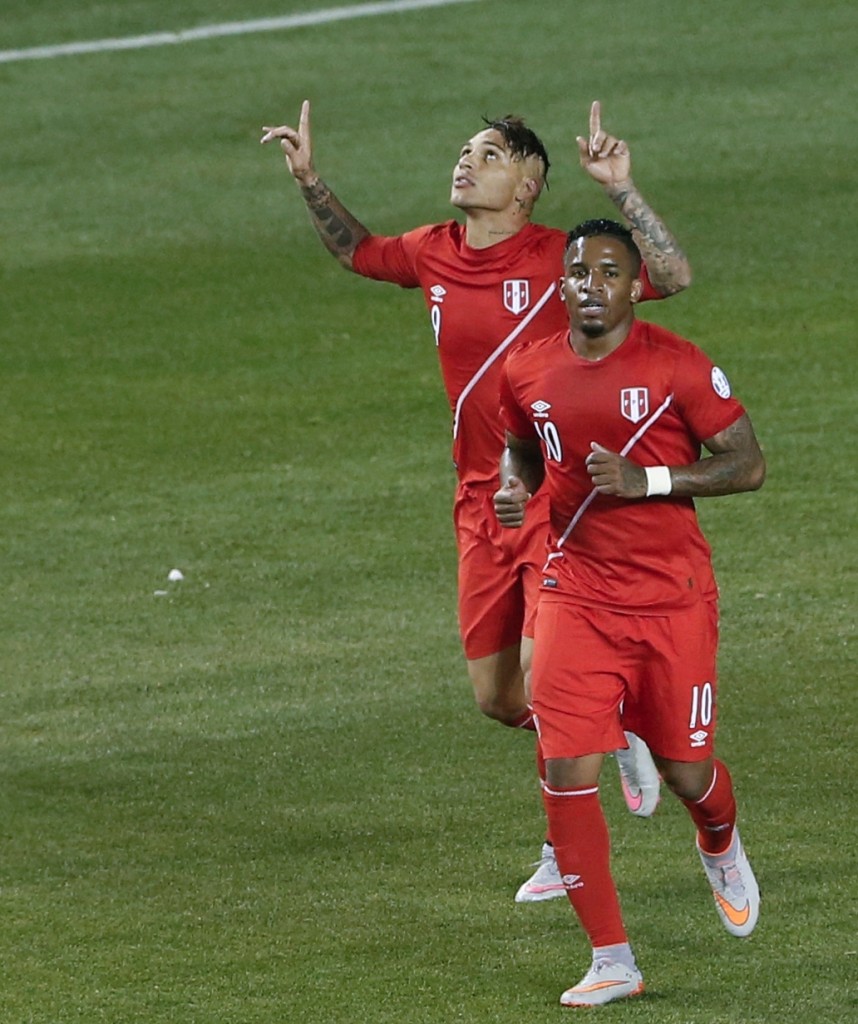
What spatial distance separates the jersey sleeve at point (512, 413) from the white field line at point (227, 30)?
20130 millimetres

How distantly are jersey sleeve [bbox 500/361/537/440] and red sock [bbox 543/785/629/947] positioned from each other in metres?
1.20

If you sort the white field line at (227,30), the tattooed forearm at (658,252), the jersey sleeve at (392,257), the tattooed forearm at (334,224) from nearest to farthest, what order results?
1. the tattooed forearm at (658,252)
2. the jersey sleeve at (392,257)
3. the tattooed forearm at (334,224)
4. the white field line at (227,30)

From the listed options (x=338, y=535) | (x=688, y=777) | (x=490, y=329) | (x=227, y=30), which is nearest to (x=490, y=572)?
(x=490, y=329)

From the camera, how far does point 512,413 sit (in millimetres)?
7680

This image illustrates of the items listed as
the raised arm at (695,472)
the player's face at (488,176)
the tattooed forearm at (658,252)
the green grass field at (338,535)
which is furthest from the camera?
the player's face at (488,176)

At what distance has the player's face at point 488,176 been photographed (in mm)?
8680

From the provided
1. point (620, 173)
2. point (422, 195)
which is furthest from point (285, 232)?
point (620, 173)

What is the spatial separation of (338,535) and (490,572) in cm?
484

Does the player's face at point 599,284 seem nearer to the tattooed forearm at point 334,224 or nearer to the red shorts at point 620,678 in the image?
the red shorts at point 620,678

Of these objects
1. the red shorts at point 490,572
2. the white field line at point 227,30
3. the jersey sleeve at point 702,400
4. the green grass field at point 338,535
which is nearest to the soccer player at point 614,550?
the jersey sleeve at point 702,400

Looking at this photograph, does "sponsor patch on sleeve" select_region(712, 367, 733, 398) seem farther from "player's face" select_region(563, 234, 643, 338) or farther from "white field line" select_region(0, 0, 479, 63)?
"white field line" select_region(0, 0, 479, 63)

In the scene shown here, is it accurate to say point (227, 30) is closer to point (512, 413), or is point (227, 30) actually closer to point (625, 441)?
point (512, 413)

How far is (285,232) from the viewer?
2092 cm

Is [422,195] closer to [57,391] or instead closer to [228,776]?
[57,391]
